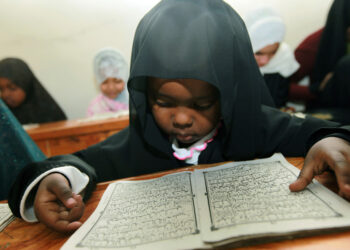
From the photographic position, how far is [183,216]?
0.40m

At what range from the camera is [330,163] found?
0.43 meters

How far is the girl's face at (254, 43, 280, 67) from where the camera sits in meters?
1.96

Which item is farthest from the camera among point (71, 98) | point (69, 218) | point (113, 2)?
point (71, 98)

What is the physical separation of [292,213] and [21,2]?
2729 millimetres

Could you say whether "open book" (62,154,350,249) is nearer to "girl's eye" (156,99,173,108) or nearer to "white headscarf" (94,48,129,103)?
"girl's eye" (156,99,173,108)

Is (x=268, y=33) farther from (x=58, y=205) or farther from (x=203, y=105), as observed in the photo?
(x=58, y=205)

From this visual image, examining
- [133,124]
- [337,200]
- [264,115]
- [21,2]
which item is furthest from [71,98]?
[337,200]

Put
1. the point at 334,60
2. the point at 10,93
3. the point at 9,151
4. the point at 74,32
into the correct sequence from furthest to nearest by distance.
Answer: the point at 74,32 < the point at 10,93 < the point at 334,60 < the point at 9,151

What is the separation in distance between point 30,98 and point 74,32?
0.78m

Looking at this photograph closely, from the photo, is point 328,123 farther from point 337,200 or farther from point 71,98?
point 71,98

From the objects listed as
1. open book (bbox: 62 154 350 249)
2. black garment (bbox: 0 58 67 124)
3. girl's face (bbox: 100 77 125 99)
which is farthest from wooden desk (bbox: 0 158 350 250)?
black garment (bbox: 0 58 67 124)

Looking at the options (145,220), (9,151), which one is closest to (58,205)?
(145,220)

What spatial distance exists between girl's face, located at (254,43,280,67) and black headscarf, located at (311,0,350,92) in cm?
42

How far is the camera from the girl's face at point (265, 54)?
1955mm
